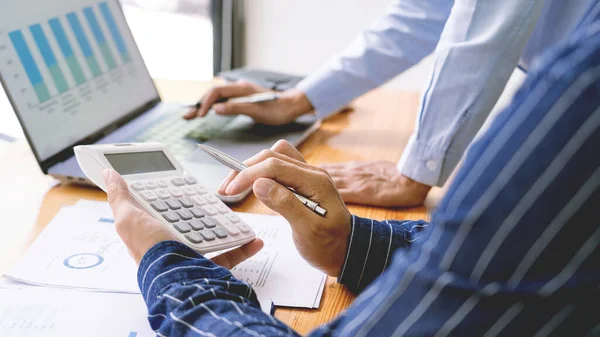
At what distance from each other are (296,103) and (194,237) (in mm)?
626

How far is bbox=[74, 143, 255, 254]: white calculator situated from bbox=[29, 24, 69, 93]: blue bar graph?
29 centimetres

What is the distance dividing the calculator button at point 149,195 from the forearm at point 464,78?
43cm

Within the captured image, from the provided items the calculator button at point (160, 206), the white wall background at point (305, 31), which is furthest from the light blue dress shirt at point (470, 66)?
the white wall background at point (305, 31)

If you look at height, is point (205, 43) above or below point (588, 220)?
below

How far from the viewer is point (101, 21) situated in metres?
1.19

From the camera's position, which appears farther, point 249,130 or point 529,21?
point 249,130

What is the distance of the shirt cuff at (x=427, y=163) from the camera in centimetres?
100

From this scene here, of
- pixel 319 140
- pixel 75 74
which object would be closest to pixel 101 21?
pixel 75 74

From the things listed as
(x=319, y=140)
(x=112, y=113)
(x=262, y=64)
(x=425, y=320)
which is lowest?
(x=262, y=64)

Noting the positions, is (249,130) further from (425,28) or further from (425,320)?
(425,320)

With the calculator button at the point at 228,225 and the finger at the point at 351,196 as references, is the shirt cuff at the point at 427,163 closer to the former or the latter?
the finger at the point at 351,196

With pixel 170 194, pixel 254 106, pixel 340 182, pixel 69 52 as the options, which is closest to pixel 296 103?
pixel 254 106

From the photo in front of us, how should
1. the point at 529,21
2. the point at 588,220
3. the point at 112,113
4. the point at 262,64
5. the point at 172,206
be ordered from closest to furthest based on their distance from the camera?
the point at 588,220, the point at 172,206, the point at 529,21, the point at 112,113, the point at 262,64

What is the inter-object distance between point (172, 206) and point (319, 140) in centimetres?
55
